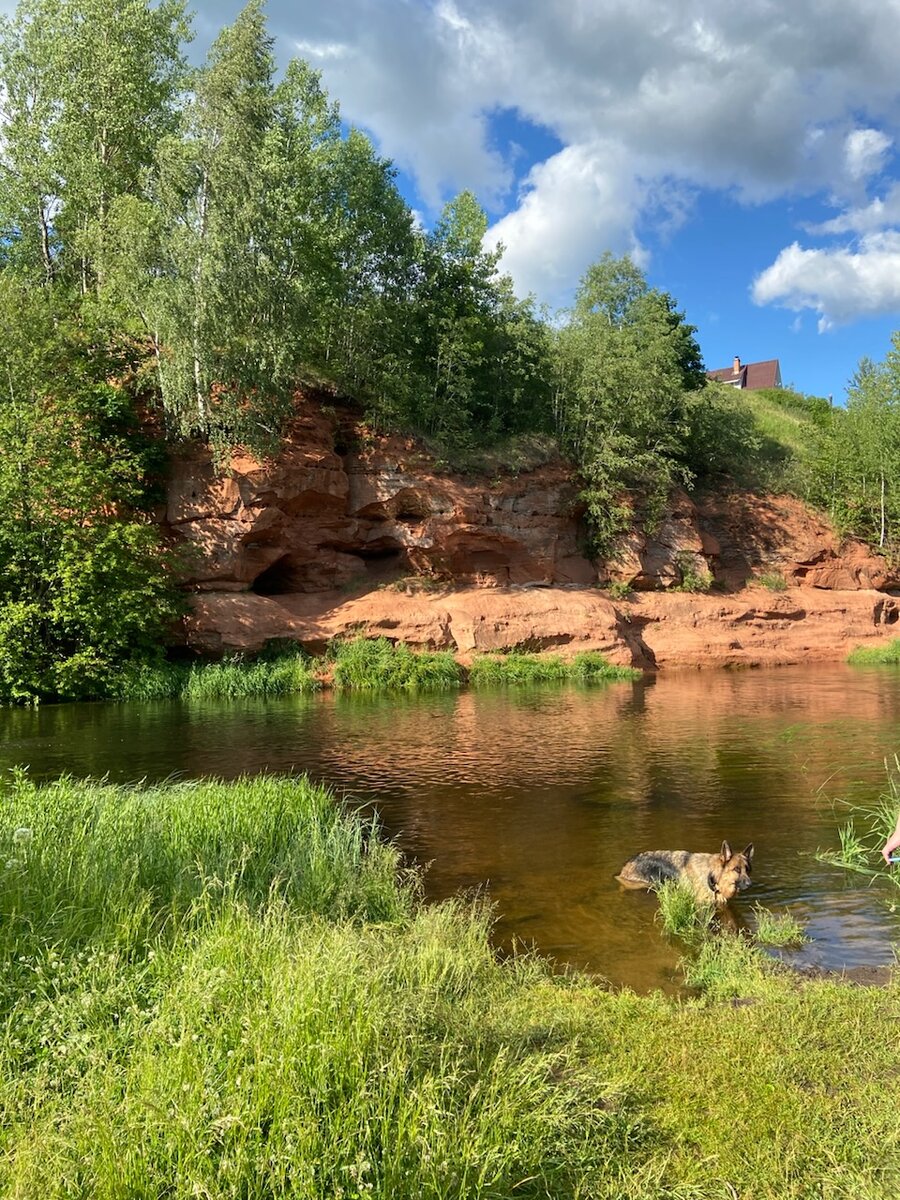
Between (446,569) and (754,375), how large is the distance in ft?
219

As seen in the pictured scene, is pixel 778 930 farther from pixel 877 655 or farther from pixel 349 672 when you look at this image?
pixel 877 655

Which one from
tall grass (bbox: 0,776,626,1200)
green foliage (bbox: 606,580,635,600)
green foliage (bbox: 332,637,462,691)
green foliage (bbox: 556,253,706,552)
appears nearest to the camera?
tall grass (bbox: 0,776,626,1200)

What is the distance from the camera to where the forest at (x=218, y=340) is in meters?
24.3

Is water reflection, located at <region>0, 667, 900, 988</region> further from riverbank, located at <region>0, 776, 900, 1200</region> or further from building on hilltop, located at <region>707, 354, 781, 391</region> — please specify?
building on hilltop, located at <region>707, 354, 781, 391</region>

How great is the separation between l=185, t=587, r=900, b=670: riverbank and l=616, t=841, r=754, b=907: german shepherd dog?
20.7 meters

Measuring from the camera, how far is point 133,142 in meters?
32.8

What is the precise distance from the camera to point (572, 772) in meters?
13.7

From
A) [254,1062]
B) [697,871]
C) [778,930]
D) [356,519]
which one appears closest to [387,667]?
[356,519]

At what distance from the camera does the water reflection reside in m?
7.64

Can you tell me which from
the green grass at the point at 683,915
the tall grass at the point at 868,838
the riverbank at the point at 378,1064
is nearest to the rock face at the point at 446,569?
the tall grass at the point at 868,838

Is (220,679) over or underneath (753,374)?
underneath

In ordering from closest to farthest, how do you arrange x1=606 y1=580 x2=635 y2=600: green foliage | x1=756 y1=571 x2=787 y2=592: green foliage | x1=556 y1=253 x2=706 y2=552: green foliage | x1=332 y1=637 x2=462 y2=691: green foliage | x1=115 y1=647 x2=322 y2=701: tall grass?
x1=115 y1=647 x2=322 y2=701: tall grass → x1=332 y1=637 x2=462 y2=691: green foliage → x1=606 y1=580 x2=635 y2=600: green foliage → x1=556 y1=253 x2=706 y2=552: green foliage → x1=756 y1=571 x2=787 y2=592: green foliage

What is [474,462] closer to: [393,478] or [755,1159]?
[393,478]

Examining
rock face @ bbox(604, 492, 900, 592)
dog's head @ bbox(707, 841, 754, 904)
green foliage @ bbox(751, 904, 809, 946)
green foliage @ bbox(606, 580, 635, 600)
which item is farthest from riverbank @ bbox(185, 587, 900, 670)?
green foliage @ bbox(751, 904, 809, 946)
